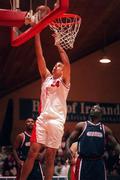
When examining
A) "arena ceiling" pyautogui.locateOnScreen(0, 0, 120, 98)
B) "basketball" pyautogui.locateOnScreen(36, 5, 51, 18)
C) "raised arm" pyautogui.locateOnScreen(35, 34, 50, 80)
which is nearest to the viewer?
"basketball" pyautogui.locateOnScreen(36, 5, 51, 18)

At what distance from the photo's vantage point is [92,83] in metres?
15.3

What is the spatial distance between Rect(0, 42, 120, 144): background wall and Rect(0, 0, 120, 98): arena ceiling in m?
0.34

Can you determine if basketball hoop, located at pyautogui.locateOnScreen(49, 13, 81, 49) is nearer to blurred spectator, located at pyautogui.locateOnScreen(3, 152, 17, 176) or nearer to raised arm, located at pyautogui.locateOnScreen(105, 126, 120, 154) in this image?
raised arm, located at pyautogui.locateOnScreen(105, 126, 120, 154)

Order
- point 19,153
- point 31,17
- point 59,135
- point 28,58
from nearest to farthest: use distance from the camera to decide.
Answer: point 31,17 < point 59,135 < point 19,153 < point 28,58

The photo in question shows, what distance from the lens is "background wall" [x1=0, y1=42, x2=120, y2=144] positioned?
14.8 metres

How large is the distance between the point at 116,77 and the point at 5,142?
13.2 feet

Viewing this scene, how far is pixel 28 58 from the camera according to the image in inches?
448

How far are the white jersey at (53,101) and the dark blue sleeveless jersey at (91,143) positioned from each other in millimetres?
1532

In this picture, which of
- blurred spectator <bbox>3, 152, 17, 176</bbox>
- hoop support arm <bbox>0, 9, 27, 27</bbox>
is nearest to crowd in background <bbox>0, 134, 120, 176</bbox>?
blurred spectator <bbox>3, 152, 17, 176</bbox>

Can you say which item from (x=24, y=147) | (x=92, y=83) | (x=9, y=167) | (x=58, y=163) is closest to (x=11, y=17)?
(x=24, y=147)

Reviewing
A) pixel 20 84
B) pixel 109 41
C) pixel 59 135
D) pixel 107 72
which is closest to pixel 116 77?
pixel 107 72

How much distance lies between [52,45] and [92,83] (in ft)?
15.9

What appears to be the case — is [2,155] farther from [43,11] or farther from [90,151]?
[43,11]

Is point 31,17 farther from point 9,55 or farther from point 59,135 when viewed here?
point 9,55
